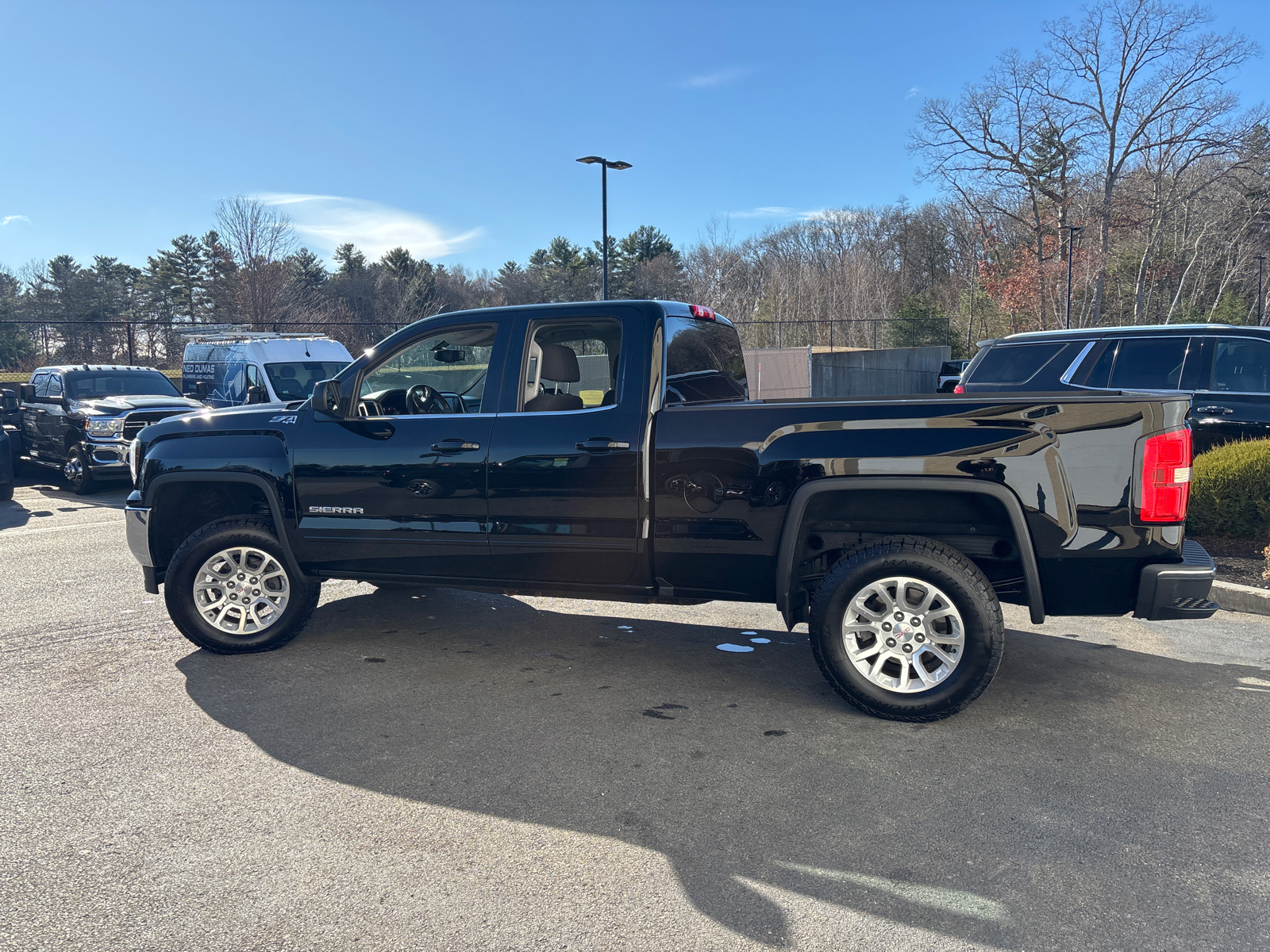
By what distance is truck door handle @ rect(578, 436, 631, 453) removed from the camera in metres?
4.48

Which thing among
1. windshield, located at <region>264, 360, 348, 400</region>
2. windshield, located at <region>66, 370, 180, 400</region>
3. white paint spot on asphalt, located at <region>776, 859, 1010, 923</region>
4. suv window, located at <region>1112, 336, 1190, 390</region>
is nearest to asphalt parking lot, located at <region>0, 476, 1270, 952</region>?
white paint spot on asphalt, located at <region>776, 859, 1010, 923</region>

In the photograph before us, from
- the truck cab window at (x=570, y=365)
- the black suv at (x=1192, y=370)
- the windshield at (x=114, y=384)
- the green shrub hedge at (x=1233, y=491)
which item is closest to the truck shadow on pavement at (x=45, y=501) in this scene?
the windshield at (x=114, y=384)

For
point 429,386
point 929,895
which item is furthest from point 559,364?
point 929,895

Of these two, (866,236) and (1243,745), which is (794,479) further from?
(866,236)

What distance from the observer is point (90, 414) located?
12.3 metres

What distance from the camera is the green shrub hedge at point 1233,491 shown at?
725 cm

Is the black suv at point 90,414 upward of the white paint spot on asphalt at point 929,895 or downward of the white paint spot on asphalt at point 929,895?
upward

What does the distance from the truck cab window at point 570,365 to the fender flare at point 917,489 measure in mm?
1197

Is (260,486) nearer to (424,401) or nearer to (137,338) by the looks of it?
(424,401)

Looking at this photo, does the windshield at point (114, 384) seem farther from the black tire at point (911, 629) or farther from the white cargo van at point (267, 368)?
the black tire at point (911, 629)

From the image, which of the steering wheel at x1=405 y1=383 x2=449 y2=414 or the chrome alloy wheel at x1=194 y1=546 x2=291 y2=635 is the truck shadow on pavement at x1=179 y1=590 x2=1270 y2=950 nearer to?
the chrome alloy wheel at x1=194 y1=546 x2=291 y2=635

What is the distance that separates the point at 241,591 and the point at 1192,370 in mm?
8050

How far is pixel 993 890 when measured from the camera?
281 centimetres

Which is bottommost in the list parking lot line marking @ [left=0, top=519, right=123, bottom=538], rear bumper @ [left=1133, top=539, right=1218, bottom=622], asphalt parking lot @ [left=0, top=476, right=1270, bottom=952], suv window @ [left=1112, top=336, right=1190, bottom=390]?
asphalt parking lot @ [left=0, top=476, right=1270, bottom=952]
